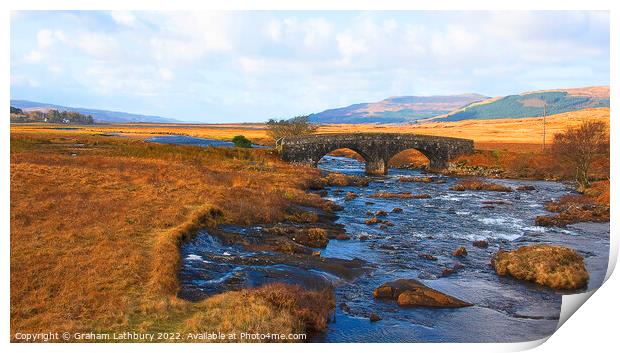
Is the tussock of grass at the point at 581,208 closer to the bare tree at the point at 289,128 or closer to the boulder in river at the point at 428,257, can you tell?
the boulder in river at the point at 428,257

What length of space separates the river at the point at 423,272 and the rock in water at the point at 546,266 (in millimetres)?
414

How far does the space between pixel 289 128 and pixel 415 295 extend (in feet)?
207

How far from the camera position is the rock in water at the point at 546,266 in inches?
691

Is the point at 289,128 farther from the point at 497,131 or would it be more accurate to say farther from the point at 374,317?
the point at 374,317

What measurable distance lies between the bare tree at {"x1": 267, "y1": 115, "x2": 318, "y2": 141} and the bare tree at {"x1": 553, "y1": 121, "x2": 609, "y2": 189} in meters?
41.4

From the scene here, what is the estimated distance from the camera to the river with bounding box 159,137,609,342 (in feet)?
45.2

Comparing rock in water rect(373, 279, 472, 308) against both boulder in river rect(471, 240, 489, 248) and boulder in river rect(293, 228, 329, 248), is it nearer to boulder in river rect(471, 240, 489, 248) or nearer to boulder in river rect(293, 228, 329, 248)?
boulder in river rect(293, 228, 329, 248)

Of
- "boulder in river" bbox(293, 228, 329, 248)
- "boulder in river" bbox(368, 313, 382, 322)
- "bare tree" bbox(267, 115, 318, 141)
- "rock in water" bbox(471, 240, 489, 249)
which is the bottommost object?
"boulder in river" bbox(368, 313, 382, 322)

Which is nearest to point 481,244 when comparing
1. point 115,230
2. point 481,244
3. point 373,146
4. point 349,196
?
point 481,244

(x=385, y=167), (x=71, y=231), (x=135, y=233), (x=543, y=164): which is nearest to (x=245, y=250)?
(x=135, y=233)

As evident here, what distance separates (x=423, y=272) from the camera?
18719mm

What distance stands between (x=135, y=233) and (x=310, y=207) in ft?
46.2

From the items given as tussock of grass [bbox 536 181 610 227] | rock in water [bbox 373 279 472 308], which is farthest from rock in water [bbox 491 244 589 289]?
tussock of grass [bbox 536 181 610 227]

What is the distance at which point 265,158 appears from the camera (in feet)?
178
